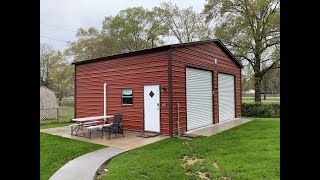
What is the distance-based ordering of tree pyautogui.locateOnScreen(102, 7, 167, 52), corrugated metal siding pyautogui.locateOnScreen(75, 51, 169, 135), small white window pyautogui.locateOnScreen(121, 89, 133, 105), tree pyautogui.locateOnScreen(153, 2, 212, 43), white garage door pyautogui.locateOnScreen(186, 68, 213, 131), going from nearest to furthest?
corrugated metal siding pyautogui.locateOnScreen(75, 51, 169, 135), white garage door pyautogui.locateOnScreen(186, 68, 213, 131), small white window pyautogui.locateOnScreen(121, 89, 133, 105), tree pyautogui.locateOnScreen(153, 2, 212, 43), tree pyautogui.locateOnScreen(102, 7, 167, 52)

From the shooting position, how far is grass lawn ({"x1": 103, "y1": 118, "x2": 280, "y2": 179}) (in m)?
4.71

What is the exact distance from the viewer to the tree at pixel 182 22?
28.2 meters

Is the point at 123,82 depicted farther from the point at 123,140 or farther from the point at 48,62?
the point at 48,62

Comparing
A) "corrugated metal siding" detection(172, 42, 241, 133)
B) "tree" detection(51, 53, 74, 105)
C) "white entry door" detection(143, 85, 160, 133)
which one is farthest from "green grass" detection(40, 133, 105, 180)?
"tree" detection(51, 53, 74, 105)

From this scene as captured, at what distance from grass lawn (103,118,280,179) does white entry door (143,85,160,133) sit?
1.91m

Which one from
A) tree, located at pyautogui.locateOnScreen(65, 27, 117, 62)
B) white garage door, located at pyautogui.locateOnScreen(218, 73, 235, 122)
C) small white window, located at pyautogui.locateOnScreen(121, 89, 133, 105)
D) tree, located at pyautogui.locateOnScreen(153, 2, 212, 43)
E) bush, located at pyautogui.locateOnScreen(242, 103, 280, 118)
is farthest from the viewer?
tree, located at pyautogui.locateOnScreen(65, 27, 117, 62)

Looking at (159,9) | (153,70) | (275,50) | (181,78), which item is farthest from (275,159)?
(159,9)

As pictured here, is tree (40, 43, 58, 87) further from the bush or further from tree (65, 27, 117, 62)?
the bush

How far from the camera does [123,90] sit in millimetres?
11156

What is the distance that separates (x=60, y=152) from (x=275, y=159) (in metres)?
5.70

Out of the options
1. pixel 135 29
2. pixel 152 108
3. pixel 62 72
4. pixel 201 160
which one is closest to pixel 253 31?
pixel 152 108

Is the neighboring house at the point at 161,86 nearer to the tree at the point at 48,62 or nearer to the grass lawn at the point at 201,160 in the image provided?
the grass lawn at the point at 201,160
